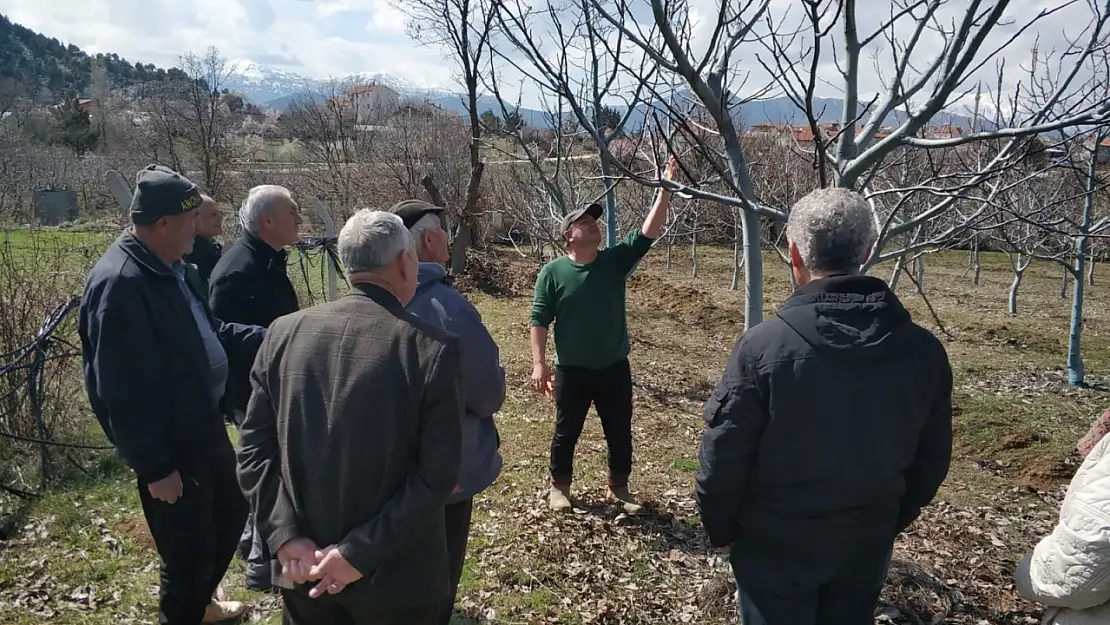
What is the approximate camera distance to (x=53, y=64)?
300 ft

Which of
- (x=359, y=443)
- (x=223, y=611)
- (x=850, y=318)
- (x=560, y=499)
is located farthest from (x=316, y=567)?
(x=560, y=499)

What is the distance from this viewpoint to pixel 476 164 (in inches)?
637

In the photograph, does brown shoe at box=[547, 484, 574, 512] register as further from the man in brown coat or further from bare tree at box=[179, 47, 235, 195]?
bare tree at box=[179, 47, 235, 195]

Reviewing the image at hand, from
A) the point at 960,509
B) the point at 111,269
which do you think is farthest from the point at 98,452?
the point at 960,509

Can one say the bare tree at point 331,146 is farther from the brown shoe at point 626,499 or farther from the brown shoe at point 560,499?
the brown shoe at point 626,499

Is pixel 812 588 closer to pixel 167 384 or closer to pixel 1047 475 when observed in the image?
pixel 167 384

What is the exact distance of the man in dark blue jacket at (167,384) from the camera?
2.48 metres

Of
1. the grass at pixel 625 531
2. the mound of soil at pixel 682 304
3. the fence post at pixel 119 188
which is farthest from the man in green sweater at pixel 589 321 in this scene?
the mound of soil at pixel 682 304

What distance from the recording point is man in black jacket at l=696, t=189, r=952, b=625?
73.8 inches

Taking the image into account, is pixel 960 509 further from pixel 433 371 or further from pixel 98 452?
pixel 98 452

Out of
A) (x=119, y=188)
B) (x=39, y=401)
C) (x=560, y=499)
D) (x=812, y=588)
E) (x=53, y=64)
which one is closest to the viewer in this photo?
(x=812, y=588)

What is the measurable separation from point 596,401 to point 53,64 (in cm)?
11492

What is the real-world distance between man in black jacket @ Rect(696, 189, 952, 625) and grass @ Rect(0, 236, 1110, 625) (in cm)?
155

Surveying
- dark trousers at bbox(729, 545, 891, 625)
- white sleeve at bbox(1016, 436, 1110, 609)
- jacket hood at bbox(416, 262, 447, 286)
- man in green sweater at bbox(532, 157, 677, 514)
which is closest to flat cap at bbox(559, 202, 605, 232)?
man in green sweater at bbox(532, 157, 677, 514)
